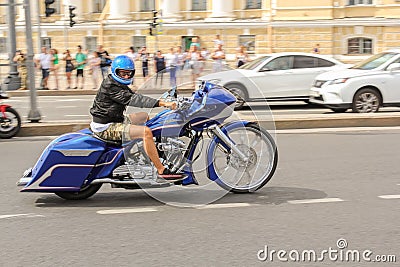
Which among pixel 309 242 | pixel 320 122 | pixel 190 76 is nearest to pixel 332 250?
pixel 309 242

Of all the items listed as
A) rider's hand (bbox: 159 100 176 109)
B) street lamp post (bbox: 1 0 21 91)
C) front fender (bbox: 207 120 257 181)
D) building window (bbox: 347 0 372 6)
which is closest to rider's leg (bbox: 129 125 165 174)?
rider's hand (bbox: 159 100 176 109)

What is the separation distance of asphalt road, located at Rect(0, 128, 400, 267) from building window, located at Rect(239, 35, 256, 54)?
26988 mm

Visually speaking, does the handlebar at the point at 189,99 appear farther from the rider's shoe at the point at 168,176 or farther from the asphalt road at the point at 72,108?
the asphalt road at the point at 72,108

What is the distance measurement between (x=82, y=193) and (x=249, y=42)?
2910 centimetres

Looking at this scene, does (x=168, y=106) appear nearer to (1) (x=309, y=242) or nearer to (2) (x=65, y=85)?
(1) (x=309, y=242)

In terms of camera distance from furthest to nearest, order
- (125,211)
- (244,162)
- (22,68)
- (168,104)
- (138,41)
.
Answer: (138,41) → (22,68) → (244,162) → (125,211) → (168,104)

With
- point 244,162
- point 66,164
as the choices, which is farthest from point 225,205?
point 66,164

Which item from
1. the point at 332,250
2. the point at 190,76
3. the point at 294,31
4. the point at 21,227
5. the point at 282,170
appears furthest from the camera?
the point at 294,31

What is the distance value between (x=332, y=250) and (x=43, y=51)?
2110 cm

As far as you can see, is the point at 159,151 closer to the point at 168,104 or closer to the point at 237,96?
the point at 168,104

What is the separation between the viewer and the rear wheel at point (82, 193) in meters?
7.45

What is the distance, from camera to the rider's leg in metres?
7.08

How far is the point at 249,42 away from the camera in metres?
35.9

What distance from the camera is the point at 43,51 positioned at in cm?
2530
